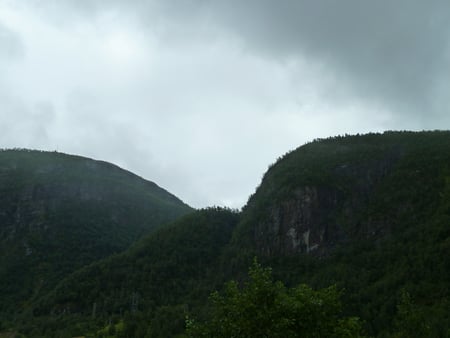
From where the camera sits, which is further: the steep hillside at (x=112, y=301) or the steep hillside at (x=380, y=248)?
the steep hillside at (x=112, y=301)

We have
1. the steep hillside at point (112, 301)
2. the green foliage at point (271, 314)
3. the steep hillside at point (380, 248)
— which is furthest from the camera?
the steep hillside at point (112, 301)

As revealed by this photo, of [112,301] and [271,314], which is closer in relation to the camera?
[271,314]

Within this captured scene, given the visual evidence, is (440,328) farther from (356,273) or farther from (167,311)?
(167,311)

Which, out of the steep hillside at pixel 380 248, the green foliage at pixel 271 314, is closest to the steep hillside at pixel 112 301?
the steep hillside at pixel 380 248

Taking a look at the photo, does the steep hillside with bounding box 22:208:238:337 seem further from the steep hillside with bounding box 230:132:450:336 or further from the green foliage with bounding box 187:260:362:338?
the green foliage with bounding box 187:260:362:338

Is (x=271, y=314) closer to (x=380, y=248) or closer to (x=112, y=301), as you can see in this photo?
(x=380, y=248)

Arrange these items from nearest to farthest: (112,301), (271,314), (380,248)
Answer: (271,314), (380,248), (112,301)

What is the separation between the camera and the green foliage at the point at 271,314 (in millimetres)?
24000

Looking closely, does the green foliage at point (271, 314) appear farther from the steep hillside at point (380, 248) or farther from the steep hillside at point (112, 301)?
the steep hillside at point (112, 301)

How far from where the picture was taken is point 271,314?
2403 cm

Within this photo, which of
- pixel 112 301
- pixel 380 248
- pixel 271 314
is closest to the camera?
pixel 271 314

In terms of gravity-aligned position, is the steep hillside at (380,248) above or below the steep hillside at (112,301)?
above

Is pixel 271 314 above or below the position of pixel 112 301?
below

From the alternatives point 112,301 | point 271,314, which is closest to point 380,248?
point 112,301
